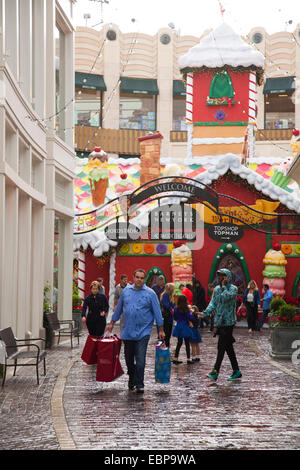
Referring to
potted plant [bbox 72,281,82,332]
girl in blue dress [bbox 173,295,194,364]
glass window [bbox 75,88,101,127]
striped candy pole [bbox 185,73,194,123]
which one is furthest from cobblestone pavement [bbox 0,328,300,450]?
glass window [bbox 75,88,101,127]

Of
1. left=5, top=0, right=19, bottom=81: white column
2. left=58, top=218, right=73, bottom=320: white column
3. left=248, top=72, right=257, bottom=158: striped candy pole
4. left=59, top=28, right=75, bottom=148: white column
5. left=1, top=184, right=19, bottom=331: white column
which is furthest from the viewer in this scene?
left=248, top=72, right=257, bottom=158: striped candy pole

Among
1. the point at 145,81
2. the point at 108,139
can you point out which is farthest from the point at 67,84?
the point at 145,81

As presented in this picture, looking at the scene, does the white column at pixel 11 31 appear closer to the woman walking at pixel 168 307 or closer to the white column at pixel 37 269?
the white column at pixel 37 269

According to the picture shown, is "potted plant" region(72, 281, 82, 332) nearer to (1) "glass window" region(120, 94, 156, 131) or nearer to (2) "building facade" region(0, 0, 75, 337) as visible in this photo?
(2) "building facade" region(0, 0, 75, 337)

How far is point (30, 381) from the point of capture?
12227mm

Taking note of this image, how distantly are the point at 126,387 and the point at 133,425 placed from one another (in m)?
3.14

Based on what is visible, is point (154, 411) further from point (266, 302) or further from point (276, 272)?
point (276, 272)

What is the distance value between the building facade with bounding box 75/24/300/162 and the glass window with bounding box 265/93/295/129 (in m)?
0.15

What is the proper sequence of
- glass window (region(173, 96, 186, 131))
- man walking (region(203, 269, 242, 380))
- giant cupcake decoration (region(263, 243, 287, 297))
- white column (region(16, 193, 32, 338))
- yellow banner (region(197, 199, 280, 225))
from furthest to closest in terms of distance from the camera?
glass window (region(173, 96, 186, 131)) → yellow banner (region(197, 199, 280, 225)) → giant cupcake decoration (region(263, 243, 287, 297)) → white column (region(16, 193, 32, 338)) → man walking (region(203, 269, 242, 380))

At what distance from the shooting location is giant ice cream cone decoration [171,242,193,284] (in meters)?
26.2

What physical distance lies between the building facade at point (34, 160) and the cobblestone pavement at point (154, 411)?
2152 millimetres

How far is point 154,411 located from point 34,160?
929 centimetres
